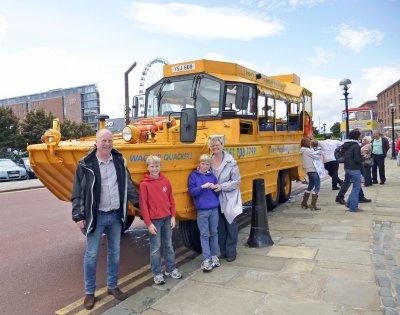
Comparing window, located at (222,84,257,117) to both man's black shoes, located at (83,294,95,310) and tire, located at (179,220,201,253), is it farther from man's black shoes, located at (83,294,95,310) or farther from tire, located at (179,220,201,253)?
man's black shoes, located at (83,294,95,310)

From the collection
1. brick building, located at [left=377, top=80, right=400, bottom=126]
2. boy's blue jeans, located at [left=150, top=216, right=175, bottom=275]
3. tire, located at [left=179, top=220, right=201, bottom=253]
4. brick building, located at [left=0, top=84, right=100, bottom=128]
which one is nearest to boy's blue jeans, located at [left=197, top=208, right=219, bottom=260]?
tire, located at [left=179, top=220, right=201, bottom=253]

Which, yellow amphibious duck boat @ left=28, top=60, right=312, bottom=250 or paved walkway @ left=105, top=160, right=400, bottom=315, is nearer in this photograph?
paved walkway @ left=105, top=160, right=400, bottom=315

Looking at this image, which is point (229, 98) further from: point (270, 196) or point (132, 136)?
point (270, 196)

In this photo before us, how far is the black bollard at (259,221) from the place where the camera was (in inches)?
241

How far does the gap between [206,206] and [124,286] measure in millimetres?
1321

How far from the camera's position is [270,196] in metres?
8.90

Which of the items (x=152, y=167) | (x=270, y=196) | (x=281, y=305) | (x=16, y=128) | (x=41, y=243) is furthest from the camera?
(x=16, y=128)

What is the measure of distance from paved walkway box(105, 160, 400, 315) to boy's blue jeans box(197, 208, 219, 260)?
0.83 feet

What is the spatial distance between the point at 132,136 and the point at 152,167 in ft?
2.08

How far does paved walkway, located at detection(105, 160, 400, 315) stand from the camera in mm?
4008

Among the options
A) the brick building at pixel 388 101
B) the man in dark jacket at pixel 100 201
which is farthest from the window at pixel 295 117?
the brick building at pixel 388 101

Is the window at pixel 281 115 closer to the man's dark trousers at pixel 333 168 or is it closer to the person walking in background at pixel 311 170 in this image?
the person walking in background at pixel 311 170

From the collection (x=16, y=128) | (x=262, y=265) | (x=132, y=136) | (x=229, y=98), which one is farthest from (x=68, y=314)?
(x=16, y=128)

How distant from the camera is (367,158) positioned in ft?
40.4
